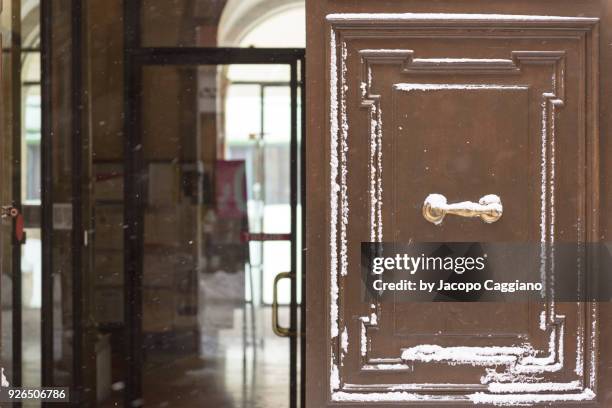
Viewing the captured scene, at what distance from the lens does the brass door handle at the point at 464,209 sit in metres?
3.55

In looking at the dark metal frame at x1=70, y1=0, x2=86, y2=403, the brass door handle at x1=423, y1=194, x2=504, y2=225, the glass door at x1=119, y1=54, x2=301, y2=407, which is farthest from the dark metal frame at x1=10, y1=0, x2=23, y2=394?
the brass door handle at x1=423, y1=194, x2=504, y2=225

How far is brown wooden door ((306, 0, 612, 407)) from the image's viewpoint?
3551 mm

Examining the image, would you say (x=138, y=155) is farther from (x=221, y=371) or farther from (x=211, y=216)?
(x=221, y=371)

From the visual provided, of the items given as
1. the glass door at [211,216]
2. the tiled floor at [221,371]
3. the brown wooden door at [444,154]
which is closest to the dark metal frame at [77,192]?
the tiled floor at [221,371]

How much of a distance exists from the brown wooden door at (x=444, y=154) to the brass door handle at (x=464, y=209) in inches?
1.1

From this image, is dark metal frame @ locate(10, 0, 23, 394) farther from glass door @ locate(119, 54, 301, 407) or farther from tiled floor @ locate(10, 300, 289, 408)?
glass door @ locate(119, 54, 301, 407)

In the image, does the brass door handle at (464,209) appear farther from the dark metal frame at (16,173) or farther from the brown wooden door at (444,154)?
the dark metal frame at (16,173)

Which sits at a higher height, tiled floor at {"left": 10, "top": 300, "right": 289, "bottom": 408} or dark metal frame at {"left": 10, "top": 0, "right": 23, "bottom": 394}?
dark metal frame at {"left": 10, "top": 0, "right": 23, "bottom": 394}

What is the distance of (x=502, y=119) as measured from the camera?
140 inches

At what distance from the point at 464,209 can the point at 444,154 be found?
0.22 meters

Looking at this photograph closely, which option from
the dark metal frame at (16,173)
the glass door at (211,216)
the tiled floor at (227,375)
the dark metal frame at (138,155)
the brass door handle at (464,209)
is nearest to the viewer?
the brass door handle at (464,209)

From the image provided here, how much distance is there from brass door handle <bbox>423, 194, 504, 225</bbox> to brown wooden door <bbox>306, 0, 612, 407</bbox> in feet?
0.09

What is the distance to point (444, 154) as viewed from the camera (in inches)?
140

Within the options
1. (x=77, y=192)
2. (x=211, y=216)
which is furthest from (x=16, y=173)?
(x=211, y=216)
